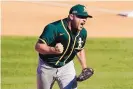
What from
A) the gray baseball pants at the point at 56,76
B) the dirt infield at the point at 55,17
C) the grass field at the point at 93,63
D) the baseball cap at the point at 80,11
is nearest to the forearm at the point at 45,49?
the gray baseball pants at the point at 56,76

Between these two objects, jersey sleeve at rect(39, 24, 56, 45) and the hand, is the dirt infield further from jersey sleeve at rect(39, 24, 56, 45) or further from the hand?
the hand

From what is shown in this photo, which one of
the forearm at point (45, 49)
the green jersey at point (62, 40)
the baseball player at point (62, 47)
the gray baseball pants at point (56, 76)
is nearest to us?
the forearm at point (45, 49)

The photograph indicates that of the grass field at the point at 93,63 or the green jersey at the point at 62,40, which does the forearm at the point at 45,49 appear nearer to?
the green jersey at the point at 62,40

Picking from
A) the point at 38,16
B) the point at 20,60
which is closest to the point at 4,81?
the point at 20,60

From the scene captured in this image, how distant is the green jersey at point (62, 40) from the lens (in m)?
7.67

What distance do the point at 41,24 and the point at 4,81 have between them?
992 cm

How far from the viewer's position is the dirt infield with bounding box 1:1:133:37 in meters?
20.2

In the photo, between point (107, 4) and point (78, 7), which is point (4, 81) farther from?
point (107, 4)

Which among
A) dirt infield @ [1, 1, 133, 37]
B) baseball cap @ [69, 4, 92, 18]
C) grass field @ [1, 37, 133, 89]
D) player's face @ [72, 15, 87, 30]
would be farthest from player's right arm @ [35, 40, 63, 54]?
dirt infield @ [1, 1, 133, 37]

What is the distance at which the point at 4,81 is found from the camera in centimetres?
1212

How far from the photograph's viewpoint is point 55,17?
23562 mm

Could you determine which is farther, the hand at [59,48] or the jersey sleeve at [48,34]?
the jersey sleeve at [48,34]

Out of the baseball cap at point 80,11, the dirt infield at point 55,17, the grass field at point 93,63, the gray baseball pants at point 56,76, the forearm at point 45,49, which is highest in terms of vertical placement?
the baseball cap at point 80,11

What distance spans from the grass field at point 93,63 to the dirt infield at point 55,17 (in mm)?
2183
